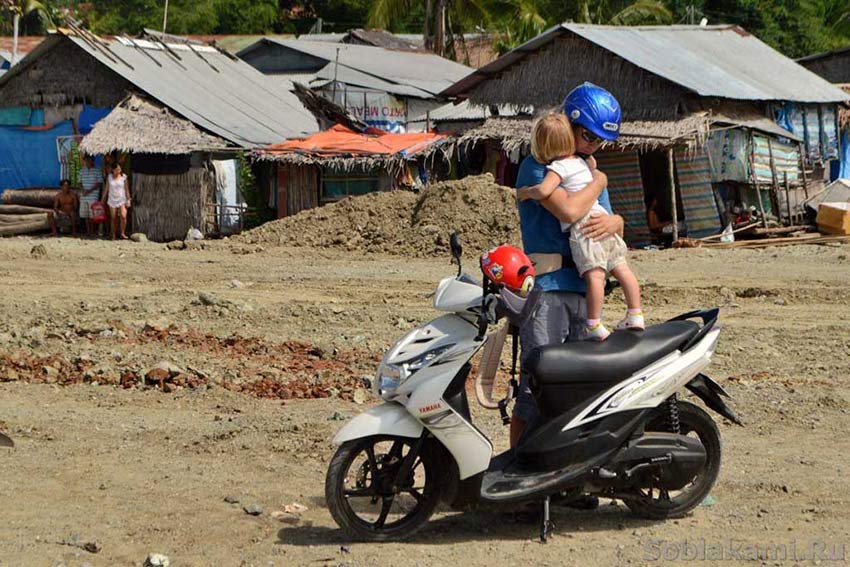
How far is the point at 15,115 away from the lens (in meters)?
26.3

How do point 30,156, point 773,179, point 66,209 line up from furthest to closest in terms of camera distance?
point 30,156, point 66,209, point 773,179

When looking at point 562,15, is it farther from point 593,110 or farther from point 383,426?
point 383,426

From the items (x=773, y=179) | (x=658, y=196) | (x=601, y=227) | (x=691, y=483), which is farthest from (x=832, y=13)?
(x=601, y=227)

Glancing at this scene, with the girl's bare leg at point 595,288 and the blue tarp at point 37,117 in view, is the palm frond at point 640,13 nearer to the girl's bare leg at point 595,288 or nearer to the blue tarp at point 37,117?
the blue tarp at point 37,117

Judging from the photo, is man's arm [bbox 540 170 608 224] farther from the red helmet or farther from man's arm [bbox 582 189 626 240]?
the red helmet

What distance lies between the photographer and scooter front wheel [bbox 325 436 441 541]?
16.4ft

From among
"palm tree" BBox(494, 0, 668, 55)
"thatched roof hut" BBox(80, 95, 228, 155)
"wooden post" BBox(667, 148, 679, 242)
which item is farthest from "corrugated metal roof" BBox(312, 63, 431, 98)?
"wooden post" BBox(667, 148, 679, 242)

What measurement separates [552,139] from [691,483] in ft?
5.22

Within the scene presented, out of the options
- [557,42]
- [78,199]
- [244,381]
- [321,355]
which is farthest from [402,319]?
[78,199]

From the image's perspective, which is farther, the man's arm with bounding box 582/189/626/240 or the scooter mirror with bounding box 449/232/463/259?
the man's arm with bounding box 582/189/626/240

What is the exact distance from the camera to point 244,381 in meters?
8.59

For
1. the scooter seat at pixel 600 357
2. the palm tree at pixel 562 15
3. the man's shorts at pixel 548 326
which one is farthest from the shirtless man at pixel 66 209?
the scooter seat at pixel 600 357

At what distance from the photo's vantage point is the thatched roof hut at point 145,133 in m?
23.4

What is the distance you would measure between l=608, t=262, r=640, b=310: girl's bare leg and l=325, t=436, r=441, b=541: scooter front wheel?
111cm
